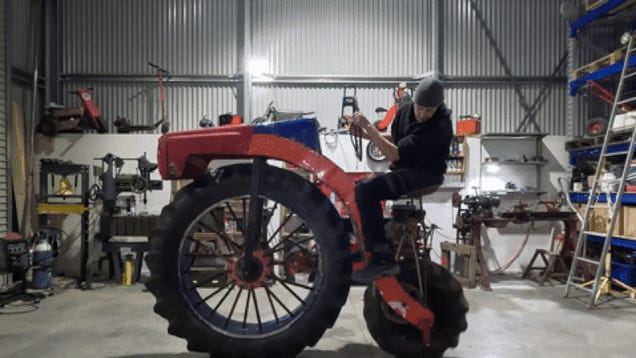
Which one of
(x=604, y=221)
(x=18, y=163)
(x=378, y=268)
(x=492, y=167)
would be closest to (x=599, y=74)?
(x=492, y=167)

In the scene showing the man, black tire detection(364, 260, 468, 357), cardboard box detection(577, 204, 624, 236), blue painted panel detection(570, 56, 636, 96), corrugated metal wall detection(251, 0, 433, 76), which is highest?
corrugated metal wall detection(251, 0, 433, 76)

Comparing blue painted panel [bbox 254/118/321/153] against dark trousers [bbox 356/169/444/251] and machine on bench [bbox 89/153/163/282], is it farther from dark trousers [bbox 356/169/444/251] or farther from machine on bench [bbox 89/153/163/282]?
machine on bench [bbox 89/153/163/282]

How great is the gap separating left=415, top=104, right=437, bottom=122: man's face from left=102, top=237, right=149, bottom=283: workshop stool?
13.6ft

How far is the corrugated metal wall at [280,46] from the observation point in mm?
7141

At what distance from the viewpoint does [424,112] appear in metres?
2.58

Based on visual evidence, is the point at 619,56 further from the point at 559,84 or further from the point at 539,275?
the point at 539,275

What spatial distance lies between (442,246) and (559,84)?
371cm

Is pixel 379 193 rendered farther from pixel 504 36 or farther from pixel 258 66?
pixel 504 36

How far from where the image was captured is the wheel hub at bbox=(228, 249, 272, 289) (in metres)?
2.32

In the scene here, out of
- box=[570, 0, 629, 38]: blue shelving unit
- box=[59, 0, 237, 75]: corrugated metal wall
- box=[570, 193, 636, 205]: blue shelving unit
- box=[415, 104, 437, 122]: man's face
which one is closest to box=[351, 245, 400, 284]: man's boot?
box=[415, 104, 437, 122]: man's face

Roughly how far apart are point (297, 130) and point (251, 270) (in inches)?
32.7

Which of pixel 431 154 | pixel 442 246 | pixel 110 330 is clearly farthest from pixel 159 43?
pixel 431 154

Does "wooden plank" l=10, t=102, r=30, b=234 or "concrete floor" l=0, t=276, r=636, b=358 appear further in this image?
"wooden plank" l=10, t=102, r=30, b=234

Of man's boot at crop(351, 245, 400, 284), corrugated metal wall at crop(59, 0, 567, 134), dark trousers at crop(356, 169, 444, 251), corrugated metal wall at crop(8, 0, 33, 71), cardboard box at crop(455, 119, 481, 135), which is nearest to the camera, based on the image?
man's boot at crop(351, 245, 400, 284)
